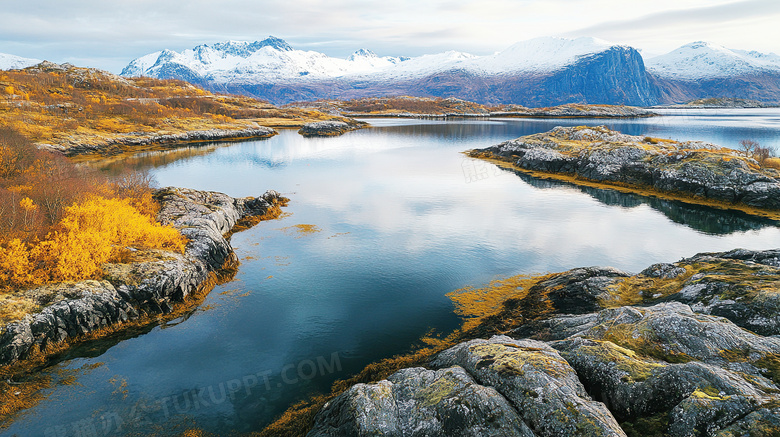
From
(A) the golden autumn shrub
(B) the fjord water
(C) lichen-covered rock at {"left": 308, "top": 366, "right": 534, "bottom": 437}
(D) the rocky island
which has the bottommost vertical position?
(B) the fjord water

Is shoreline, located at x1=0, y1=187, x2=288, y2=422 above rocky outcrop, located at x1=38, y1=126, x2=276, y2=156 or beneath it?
beneath

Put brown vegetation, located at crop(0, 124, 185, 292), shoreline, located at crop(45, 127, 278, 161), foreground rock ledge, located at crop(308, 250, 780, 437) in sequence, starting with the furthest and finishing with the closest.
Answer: shoreline, located at crop(45, 127, 278, 161) < brown vegetation, located at crop(0, 124, 185, 292) < foreground rock ledge, located at crop(308, 250, 780, 437)

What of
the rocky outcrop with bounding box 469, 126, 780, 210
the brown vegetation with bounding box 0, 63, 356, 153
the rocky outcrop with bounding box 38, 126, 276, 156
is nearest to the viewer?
the rocky outcrop with bounding box 469, 126, 780, 210

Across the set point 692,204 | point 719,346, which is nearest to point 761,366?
point 719,346

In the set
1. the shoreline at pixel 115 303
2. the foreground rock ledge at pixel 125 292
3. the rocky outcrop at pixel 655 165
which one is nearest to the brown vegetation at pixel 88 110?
the foreground rock ledge at pixel 125 292

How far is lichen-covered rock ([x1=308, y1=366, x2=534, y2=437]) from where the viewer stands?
11383mm

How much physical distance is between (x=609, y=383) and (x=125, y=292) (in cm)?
2746

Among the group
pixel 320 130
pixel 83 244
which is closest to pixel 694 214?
pixel 83 244

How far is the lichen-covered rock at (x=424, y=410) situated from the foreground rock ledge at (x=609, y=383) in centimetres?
4

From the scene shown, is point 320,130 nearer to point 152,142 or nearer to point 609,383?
point 152,142

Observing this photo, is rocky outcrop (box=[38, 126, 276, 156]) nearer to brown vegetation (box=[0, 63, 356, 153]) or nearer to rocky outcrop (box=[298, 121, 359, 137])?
brown vegetation (box=[0, 63, 356, 153])

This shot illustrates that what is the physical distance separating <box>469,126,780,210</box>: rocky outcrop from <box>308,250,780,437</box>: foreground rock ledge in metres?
46.8

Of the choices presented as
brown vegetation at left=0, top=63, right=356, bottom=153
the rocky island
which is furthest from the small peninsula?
brown vegetation at left=0, top=63, right=356, bottom=153

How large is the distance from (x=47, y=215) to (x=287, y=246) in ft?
60.7
